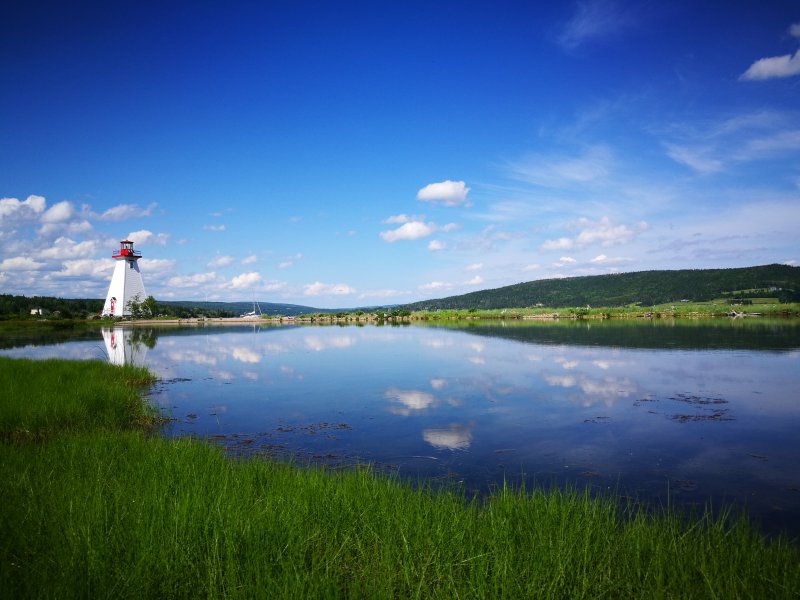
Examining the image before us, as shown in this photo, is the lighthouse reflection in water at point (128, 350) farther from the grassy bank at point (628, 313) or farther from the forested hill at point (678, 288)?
the forested hill at point (678, 288)

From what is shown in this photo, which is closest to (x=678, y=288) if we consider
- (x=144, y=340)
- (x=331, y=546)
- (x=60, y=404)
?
(x=144, y=340)

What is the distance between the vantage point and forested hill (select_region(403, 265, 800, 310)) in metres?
137

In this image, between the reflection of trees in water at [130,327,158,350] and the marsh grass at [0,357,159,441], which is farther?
the reflection of trees in water at [130,327,158,350]

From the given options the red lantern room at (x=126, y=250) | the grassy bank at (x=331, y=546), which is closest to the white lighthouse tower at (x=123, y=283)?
the red lantern room at (x=126, y=250)

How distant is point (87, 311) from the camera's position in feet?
427

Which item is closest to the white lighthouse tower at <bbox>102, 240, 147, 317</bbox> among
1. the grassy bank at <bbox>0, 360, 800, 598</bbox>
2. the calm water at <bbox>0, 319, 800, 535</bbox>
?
the calm water at <bbox>0, 319, 800, 535</bbox>

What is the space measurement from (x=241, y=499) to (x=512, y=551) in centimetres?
354

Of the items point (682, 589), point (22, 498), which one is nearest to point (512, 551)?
point (682, 589)

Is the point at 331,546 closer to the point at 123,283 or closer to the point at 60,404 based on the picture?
the point at 60,404

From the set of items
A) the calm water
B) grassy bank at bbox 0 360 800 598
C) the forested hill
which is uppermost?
the forested hill

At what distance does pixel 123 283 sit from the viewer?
114 m

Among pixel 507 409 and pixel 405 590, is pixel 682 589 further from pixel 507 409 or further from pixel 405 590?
pixel 507 409

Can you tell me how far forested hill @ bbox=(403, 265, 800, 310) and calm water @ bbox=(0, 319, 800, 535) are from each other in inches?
4997

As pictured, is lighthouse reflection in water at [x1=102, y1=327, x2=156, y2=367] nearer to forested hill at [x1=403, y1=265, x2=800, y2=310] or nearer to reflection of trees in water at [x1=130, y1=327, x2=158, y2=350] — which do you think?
reflection of trees in water at [x1=130, y1=327, x2=158, y2=350]
